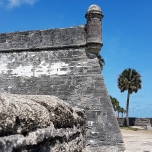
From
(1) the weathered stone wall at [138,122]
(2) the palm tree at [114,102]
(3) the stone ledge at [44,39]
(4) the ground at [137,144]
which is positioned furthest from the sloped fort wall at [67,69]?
(2) the palm tree at [114,102]

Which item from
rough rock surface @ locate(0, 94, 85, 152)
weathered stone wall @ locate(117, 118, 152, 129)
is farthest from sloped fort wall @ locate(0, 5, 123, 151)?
weathered stone wall @ locate(117, 118, 152, 129)

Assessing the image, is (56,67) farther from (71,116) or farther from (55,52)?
(71,116)

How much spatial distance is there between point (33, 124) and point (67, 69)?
4.88m

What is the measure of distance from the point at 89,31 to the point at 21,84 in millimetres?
2413

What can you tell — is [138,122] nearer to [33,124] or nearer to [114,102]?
[114,102]

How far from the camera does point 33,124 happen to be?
7.95 ft

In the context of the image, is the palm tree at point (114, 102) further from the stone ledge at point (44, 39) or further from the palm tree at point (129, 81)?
the stone ledge at point (44, 39)

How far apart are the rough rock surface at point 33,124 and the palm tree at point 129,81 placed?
3144cm

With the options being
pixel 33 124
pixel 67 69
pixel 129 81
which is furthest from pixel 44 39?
pixel 129 81

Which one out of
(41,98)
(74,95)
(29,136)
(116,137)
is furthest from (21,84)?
(29,136)

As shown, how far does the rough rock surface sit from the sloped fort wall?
2258 mm

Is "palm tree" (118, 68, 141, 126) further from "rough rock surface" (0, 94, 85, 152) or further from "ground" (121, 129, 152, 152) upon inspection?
"rough rock surface" (0, 94, 85, 152)

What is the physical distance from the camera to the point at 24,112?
2.22 meters

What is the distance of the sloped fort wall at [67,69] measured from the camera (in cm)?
597
